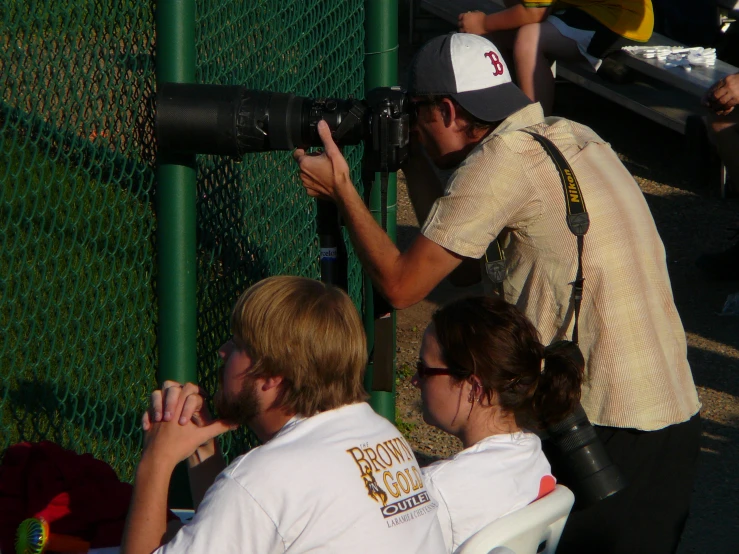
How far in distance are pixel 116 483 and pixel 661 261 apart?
132 cm

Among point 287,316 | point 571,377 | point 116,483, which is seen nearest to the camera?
point 287,316

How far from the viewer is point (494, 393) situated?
2127 mm

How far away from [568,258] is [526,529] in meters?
0.65

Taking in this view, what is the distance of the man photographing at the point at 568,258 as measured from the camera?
2271mm

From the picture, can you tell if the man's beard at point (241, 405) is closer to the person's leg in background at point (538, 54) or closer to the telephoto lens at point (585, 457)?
the telephoto lens at point (585, 457)

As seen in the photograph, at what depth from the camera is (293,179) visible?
11.6ft

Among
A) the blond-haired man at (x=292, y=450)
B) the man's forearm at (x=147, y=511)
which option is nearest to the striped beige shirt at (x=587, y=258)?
the blond-haired man at (x=292, y=450)

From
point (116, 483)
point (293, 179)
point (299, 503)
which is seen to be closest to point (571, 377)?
point (299, 503)

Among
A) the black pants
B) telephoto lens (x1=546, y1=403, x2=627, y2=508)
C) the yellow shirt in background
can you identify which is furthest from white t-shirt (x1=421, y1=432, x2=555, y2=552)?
the yellow shirt in background

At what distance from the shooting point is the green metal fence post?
2287 mm

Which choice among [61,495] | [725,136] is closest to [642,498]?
[61,495]

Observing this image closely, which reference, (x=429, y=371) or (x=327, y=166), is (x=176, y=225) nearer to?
(x=327, y=166)

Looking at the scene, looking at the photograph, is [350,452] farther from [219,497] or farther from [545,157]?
[545,157]

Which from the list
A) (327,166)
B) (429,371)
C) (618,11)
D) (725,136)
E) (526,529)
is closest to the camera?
(526,529)
